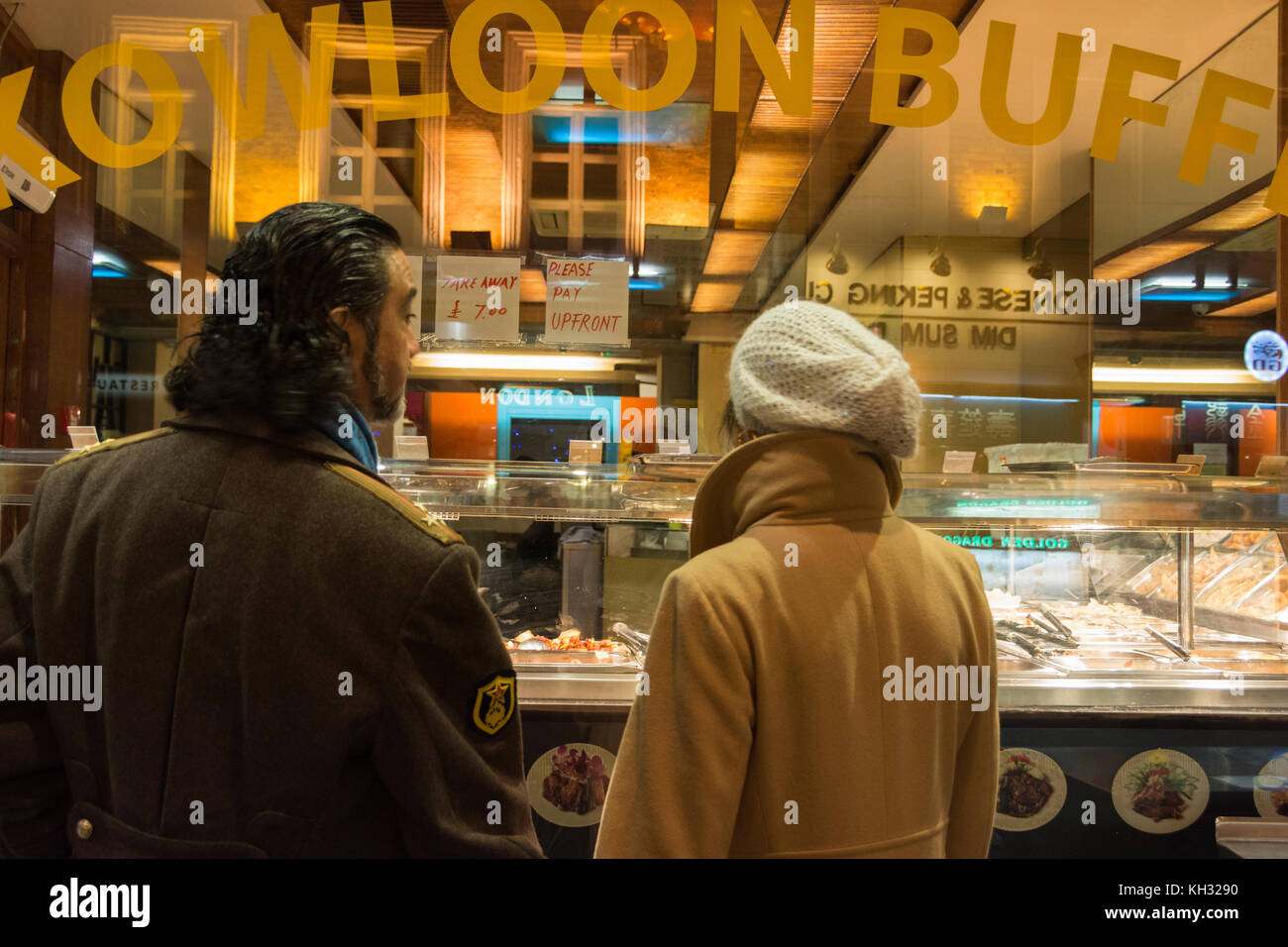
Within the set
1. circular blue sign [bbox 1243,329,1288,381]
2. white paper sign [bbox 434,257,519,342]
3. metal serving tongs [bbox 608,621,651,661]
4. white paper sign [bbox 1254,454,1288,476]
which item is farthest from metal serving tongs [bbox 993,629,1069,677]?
circular blue sign [bbox 1243,329,1288,381]

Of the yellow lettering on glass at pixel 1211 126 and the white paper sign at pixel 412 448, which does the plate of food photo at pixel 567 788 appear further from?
the yellow lettering on glass at pixel 1211 126

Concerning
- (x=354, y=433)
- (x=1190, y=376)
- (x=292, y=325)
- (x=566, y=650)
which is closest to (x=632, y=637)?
(x=566, y=650)

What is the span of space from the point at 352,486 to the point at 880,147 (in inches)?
177

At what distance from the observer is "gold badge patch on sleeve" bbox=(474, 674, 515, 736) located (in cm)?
121

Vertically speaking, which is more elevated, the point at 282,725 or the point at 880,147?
the point at 880,147

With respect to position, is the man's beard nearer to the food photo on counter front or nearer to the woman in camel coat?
the food photo on counter front

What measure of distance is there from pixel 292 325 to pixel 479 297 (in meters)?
2.09

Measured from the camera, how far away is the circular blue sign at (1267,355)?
3.84 metres

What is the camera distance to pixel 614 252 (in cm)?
373

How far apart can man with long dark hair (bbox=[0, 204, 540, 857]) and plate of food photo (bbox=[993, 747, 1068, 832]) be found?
1.59 meters

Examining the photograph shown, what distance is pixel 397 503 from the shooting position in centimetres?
121

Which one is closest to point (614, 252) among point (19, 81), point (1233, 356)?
point (19, 81)
